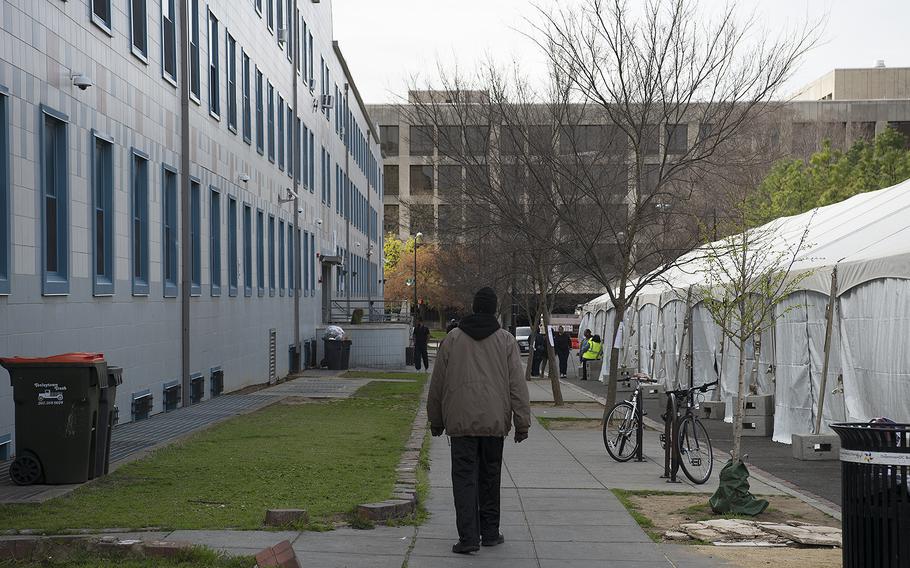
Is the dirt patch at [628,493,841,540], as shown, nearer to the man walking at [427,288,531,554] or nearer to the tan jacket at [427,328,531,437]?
the man walking at [427,288,531,554]

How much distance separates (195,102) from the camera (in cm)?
2291

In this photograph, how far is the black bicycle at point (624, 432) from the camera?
14.4 m

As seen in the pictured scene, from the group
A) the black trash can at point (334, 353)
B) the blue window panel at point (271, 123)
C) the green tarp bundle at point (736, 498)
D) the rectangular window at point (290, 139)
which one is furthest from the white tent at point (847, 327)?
the black trash can at point (334, 353)

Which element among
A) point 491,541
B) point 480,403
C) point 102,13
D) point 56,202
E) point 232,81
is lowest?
point 491,541

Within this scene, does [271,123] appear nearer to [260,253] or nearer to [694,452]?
[260,253]

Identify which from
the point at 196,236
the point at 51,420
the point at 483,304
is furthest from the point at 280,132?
the point at 483,304

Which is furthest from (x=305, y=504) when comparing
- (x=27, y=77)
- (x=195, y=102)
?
(x=195, y=102)

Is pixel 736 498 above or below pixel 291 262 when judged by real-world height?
below

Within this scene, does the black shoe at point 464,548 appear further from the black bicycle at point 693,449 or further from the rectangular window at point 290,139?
the rectangular window at point 290,139

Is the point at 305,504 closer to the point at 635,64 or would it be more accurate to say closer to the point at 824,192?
the point at 635,64

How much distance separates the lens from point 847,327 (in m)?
15.8

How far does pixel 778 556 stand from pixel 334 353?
3167 centimetres

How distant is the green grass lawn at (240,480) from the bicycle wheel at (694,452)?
2971 mm

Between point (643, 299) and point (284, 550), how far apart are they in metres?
27.2
